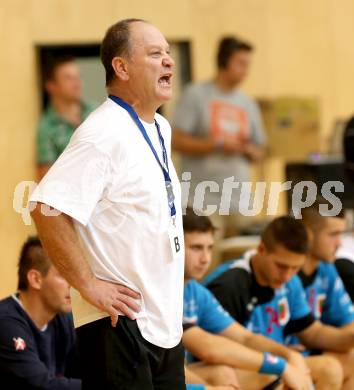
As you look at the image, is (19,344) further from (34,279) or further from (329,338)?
(329,338)

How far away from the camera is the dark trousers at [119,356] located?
299 cm

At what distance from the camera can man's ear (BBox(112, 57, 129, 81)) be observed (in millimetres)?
3086

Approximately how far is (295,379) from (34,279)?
130cm

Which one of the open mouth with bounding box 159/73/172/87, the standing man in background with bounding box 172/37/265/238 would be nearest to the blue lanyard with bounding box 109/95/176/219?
the open mouth with bounding box 159/73/172/87

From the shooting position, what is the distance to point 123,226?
294 centimetres

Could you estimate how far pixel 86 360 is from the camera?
306 cm

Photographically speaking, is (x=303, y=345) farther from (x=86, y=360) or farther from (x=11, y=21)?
(x=11, y=21)

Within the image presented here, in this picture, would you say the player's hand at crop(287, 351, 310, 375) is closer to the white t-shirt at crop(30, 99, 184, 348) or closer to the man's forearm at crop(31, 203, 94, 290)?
the white t-shirt at crop(30, 99, 184, 348)

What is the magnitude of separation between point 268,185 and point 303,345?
13.0ft

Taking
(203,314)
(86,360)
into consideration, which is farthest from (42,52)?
(86,360)

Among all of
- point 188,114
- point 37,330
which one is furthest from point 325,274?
point 188,114
